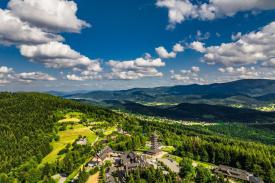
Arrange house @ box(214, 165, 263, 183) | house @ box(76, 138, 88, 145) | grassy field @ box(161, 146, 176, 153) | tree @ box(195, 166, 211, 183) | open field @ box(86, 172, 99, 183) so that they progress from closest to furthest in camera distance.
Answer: open field @ box(86, 172, 99, 183), tree @ box(195, 166, 211, 183), house @ box(214, 165, 263, 183), grassy field @ box(161, 146, 176, 153), house @ box(76, 138, 88, 145)

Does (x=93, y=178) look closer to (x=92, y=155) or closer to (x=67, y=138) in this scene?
(x=92, y=155)

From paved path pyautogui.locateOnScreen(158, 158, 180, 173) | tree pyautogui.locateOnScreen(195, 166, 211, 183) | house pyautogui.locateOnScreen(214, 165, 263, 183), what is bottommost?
house pyautogui.locateOnScreen(214, 165, 263, 183)

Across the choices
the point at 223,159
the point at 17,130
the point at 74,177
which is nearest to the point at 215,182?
the point at 223,159

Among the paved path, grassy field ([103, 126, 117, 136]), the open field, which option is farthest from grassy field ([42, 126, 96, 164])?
the paved path

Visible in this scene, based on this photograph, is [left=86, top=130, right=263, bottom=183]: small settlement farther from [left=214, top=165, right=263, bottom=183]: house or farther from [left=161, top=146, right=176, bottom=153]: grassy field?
[left=161, top=146, right=176, bottom=153]: grassy field

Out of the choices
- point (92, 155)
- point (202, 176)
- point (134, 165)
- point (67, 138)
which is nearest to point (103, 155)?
point (92, 155)

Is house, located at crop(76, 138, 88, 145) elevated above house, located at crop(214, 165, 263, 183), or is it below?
above

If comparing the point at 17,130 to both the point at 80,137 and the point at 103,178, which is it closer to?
the point at 80,137

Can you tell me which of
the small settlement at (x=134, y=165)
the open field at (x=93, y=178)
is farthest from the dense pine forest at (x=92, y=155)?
the small settlement at (x=134, y=165)
